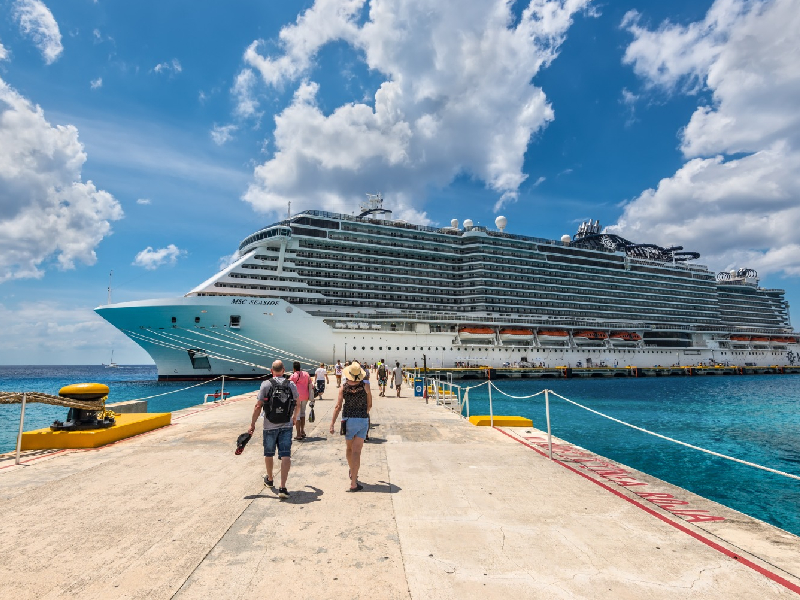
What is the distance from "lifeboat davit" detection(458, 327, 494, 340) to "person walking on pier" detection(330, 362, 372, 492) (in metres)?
45.5

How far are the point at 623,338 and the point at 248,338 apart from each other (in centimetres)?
5608

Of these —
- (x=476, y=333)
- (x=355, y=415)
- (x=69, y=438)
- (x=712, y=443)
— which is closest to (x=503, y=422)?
(x=355, y=415)

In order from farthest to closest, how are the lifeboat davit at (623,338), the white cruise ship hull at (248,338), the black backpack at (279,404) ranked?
the lifeboat davit at (623,338), the white cruise ship hull at (248,338), the black backpack at (279,404)

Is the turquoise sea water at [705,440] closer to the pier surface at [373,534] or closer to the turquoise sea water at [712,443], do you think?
the turquoise sea water at [712,443]

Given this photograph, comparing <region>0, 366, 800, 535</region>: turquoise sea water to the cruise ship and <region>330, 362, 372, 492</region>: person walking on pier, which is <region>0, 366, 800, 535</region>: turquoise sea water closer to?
<region>330, 362, 372, 492</region>: person walking on pier

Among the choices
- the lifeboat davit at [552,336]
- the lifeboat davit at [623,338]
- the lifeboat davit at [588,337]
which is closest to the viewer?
the lifeboat davit at [552,336]

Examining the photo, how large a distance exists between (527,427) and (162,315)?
34906 mm

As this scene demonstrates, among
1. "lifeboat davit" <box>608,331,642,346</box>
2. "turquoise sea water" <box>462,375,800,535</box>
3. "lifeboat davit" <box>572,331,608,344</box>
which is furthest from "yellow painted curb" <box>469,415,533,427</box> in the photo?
"lifeboat davit" <box>608,331,642,346</box>

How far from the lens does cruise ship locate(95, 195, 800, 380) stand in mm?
38625

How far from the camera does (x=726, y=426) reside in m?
19.0

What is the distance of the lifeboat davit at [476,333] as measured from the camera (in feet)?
167

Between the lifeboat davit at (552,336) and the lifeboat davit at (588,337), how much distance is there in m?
1.95

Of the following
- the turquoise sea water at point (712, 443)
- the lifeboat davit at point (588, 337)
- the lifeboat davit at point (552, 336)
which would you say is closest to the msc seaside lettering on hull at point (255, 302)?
the turquoise sea water at point (712, 443)

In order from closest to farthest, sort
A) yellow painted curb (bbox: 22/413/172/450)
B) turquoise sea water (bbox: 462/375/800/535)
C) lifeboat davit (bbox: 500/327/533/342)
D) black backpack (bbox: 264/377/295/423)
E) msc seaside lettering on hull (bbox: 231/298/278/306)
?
A: black backpack (bbox: 264/377/295/423) < yellow painted curb (bbox: 22/413/172/450) < turquoise sea water (bbox: 462/375/800/535) < msc seaside lettering on hull (bbox: 231/298/278/306) < lifeboat davit (bbox: 500/327/533/342)
